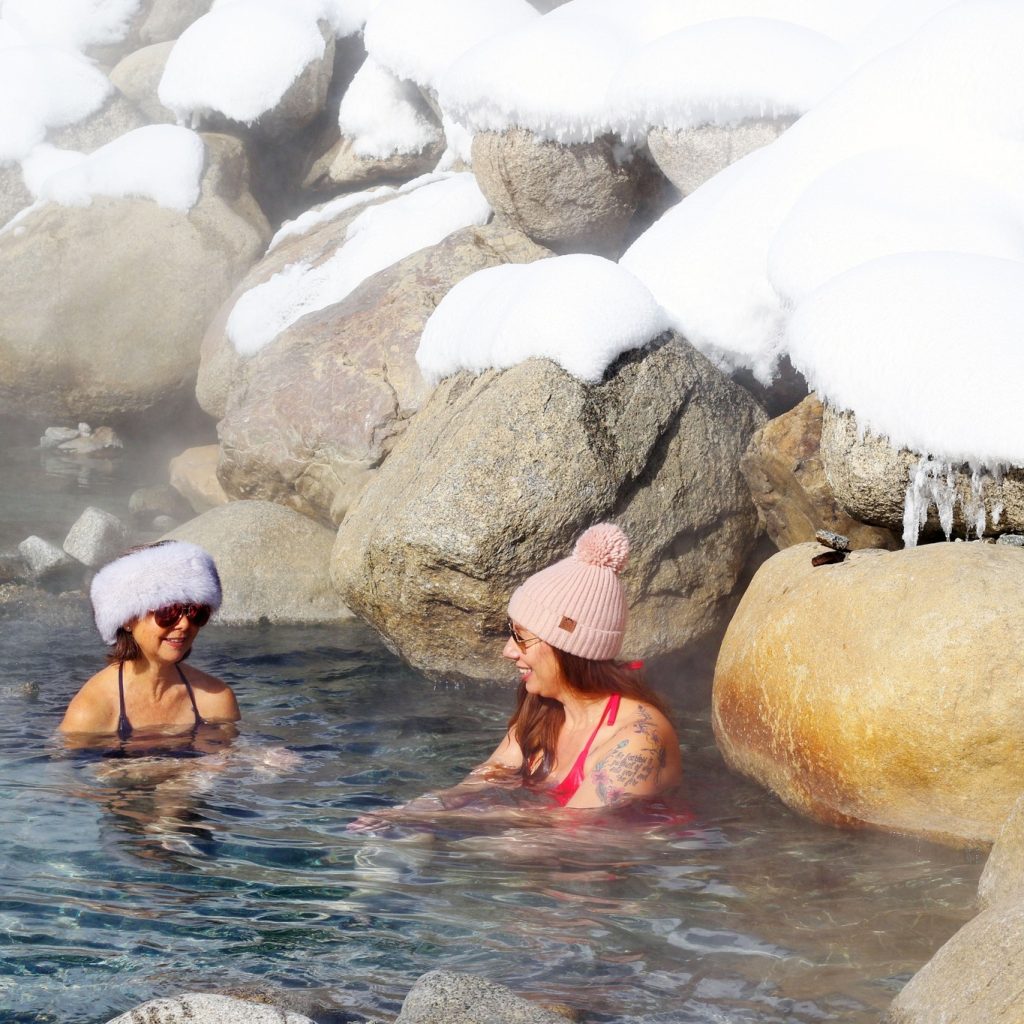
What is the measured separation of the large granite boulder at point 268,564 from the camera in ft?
25.6

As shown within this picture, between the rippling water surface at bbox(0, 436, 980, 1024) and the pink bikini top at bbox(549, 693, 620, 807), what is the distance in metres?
0.14

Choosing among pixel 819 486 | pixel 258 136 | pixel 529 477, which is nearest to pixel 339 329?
pixel 529 477

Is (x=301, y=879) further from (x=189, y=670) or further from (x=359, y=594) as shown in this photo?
(x=359, y=594)

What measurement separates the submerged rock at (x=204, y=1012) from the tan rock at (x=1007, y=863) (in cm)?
200

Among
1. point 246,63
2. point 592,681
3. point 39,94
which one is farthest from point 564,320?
point 39,94

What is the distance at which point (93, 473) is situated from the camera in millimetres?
11508

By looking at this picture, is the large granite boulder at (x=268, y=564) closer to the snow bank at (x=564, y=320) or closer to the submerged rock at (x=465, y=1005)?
the snow bank at (x=564, y=320)

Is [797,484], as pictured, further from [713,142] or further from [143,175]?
[143,175]

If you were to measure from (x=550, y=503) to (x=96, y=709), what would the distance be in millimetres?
2124

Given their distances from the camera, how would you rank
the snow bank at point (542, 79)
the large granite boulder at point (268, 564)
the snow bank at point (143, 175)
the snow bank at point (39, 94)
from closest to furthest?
1. the large granite boulder at point (268, 564)
2. the snow bank at point (542, 79)
3. the snow bank at point (143, 175)
4. the snow bank at point (39, 94)

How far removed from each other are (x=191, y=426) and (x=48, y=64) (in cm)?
544

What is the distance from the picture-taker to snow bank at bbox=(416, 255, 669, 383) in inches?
239

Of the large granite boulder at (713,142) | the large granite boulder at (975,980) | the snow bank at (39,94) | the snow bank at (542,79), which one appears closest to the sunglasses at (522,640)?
the large granite boulder at (975,980)

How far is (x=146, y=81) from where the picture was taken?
15.2 meters
